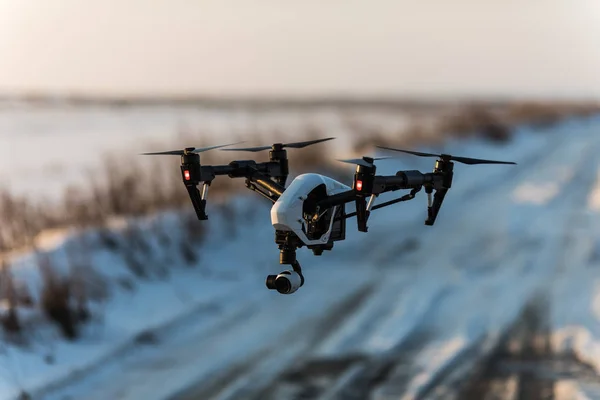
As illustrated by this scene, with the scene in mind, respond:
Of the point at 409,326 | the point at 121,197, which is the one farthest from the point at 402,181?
the point at 121,197

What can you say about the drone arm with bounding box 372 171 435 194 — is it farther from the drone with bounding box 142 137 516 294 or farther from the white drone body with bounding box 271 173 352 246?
the white drone body with bounding box 271 173 352 246

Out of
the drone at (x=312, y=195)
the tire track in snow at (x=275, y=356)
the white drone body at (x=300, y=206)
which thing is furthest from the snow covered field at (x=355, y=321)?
the white drone body at (x=300, y=206)

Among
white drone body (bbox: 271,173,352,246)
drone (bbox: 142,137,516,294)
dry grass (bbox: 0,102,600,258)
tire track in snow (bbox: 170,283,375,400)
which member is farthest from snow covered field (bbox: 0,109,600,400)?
white drone body (bbox: 271,173,352,246)

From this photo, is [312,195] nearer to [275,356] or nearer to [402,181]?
[402,181]

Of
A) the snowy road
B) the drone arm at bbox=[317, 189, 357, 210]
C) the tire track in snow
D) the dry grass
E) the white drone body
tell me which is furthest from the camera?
the dry grass

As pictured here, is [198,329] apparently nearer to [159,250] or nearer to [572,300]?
[159,250]

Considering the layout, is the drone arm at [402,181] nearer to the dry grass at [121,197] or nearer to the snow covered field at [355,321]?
the snow covered field at [355,321]

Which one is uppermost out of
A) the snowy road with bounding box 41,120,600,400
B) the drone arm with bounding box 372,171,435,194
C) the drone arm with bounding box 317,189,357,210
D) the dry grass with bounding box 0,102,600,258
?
the drone arm with bounding box 372,171,435,194
